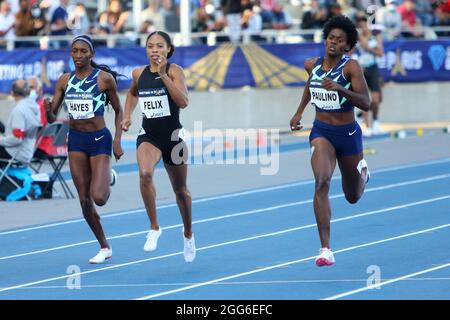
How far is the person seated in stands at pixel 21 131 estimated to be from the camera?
50.9ft

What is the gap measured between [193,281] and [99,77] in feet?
7.13

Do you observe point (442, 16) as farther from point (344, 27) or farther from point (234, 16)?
point (344, 27)

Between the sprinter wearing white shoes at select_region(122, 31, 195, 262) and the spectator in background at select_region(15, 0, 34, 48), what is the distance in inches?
589

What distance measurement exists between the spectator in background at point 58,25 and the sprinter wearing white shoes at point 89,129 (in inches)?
582

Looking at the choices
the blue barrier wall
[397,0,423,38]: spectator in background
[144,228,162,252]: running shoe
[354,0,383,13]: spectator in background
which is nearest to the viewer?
[144,228,162,252]: running shoe

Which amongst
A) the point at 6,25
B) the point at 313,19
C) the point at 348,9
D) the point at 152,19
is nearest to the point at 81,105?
the point at 6,25

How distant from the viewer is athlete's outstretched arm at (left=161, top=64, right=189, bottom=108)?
10640 millimetres

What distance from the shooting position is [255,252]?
1139 cm

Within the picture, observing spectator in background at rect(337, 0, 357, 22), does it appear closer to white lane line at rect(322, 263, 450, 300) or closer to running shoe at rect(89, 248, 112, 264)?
running shoe at rect(89, 248, 112, 264)

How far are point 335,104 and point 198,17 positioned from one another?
16.7 meters

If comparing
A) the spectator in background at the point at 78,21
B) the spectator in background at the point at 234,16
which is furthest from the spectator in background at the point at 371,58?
the spectator in background at the point at 78,21

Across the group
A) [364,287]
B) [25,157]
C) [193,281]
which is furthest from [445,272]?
[25,157]

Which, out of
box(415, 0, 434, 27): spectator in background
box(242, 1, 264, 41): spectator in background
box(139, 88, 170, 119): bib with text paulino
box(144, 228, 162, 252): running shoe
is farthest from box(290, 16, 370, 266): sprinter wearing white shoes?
box(415, 0, 434, 27): spectator in background

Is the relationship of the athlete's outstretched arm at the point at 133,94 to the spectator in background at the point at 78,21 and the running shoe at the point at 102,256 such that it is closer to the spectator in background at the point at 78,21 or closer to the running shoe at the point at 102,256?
the running shoe at the point at 102,256
